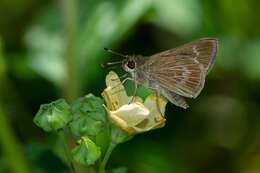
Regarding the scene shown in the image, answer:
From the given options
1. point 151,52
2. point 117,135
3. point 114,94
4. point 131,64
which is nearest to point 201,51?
point 131,64

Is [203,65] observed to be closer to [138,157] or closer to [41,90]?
[138,157]

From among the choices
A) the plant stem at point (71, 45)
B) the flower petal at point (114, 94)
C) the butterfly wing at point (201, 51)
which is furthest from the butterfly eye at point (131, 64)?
the plant stem at point (71, 45)

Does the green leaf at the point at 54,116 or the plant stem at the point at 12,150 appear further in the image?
the plant stem at the point at 12,150

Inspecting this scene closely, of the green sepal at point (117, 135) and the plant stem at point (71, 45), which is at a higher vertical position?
the plant stem at point (71, 45)

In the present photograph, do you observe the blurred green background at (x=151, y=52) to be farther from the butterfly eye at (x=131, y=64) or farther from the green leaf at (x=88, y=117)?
the green leaf at (x=88, y=117)

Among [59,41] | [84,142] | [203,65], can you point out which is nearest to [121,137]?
[84,142]
